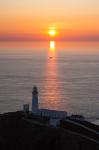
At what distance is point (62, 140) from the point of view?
18.0 metres

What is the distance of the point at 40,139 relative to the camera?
18328 millimetres

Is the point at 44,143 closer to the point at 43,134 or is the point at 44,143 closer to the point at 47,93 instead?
the point at 43,134

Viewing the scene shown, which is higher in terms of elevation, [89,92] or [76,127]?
[89,92]

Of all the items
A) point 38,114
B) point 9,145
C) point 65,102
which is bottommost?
point 9,145

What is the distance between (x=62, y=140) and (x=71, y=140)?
1.39ft

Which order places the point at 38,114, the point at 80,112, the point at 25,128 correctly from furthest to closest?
1. the point at 80,112
2. the point at 38,114
3. the point at 25,128

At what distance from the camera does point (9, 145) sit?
61.3ft

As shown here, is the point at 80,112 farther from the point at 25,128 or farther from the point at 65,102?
the point at 25,128

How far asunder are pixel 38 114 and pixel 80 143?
509 cm

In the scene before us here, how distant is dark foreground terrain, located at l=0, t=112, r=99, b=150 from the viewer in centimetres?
1798

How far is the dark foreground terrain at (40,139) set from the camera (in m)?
18.0

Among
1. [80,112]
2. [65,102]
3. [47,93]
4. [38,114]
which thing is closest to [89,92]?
[47,93]

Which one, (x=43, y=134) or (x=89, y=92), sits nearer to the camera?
(x=43, y=134)

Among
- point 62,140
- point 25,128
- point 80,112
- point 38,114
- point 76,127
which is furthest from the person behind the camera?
point 80,112
